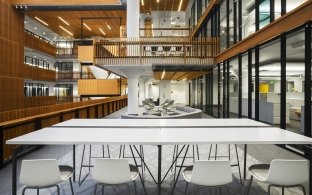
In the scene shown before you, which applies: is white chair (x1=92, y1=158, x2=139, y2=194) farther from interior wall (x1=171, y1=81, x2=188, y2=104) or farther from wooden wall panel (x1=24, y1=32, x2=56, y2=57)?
interior wall (x1=171, y1=81, x2=188, y2=104)

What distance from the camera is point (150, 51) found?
1127cm

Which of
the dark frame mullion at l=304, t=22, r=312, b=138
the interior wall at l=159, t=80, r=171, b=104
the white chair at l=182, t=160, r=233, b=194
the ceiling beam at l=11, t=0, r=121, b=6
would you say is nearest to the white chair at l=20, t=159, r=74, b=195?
the white chair at l=182, t=160, r=233, b=194

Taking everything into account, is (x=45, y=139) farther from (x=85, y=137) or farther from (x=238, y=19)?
(x=238, y=19)

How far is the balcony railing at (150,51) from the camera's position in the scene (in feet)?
35.1

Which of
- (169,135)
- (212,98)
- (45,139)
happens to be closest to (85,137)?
(45,139)

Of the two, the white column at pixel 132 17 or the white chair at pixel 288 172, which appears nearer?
the white chair at pixel 288 172

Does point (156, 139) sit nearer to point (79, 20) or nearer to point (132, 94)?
point (132, 94)

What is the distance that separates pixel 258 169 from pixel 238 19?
23.6ft

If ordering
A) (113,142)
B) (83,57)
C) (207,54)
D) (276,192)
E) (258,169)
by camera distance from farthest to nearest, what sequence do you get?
1. (83,57)
2. (207,54)
3. (276,192)
4. (258,169)
5. (113,142)

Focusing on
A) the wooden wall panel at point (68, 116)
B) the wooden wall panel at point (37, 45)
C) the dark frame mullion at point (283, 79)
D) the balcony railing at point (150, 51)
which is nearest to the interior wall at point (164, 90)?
the wooden wall panel at point (37, 45)

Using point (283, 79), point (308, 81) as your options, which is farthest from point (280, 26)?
point (308, 81)

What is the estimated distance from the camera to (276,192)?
352 centimetres

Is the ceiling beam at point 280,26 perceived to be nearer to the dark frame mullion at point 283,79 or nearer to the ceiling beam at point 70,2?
the dark frame mullion at point 283,79

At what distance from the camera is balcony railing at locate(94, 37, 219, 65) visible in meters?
10.7
